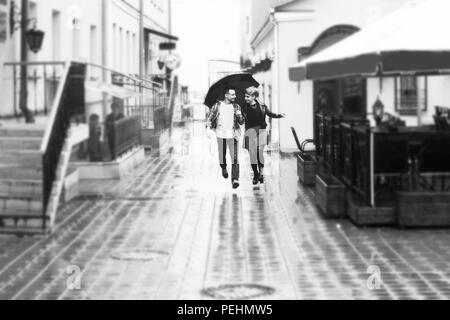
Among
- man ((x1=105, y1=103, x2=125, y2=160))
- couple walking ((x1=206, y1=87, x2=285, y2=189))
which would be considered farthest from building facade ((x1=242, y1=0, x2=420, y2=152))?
couple walking ((x1=206, y1=87, x2=285, y2=189))

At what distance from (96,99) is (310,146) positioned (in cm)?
915

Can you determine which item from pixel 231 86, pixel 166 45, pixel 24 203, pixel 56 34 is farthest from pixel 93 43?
pixel 166 45

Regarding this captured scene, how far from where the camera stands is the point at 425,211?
41.5 feet

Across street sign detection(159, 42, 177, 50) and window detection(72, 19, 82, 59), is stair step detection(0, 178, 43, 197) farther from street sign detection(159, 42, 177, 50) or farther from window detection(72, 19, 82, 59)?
street sign detection(159, 42, 177, 50)

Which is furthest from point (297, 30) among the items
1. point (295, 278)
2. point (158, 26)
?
point (158, 26)

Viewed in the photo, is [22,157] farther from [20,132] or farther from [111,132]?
[111,132]

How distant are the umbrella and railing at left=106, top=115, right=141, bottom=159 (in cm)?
205

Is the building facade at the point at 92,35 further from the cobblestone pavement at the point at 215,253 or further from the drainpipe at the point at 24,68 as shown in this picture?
the cobblestone pavement at the point at 215,253

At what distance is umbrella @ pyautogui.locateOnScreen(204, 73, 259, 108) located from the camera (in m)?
25.8

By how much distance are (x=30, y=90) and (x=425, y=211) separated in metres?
Result: 9.33

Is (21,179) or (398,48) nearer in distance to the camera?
(398,48)
